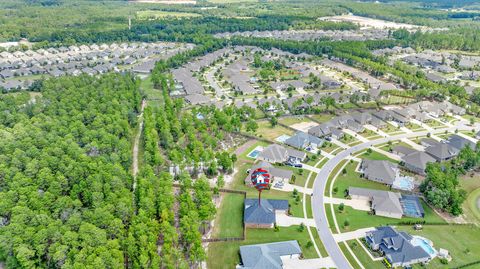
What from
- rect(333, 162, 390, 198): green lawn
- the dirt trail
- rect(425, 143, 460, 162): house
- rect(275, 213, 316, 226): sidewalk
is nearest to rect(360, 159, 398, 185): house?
rect(333, 162, 390, 198): green lawn

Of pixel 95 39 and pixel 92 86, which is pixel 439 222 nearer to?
pixel 92 86

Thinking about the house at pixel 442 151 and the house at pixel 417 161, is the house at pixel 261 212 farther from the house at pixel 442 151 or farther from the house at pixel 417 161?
the house at pixel 442 151

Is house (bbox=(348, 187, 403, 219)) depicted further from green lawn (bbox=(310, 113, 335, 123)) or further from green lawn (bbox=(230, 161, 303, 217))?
green lawn (bbox=(310, 113, 335, 123))

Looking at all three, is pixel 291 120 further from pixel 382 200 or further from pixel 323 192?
pixel 382 200

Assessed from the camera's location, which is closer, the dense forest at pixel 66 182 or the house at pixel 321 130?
the dense forest at pixel 66 182

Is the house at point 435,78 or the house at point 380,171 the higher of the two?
the house at point 435,78

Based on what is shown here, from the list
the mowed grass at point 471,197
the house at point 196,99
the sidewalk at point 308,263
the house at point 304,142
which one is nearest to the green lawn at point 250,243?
the sidewalk at point 308,263

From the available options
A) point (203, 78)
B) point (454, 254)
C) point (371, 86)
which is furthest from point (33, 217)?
point (371, 86)
